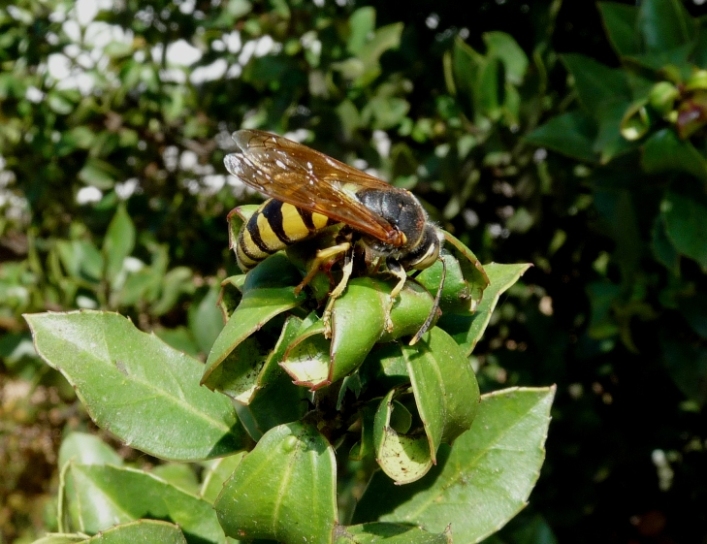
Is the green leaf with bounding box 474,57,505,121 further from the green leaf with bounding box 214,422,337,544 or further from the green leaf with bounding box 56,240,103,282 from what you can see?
the green leaf with bounding box 214,422,337,544

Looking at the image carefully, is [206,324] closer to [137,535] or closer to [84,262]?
[84,262]

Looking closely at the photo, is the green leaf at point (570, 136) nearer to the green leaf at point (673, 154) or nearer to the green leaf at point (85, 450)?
the green leaf at point (673, 154)

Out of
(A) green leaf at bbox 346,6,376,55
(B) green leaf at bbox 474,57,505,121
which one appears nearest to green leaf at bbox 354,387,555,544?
(B) green leaf at bbox 474,57,505,121

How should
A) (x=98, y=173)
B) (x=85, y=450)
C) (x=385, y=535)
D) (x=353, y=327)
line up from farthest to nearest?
(x=98, y=173) → (x=85, y=450) → (x=385, y=535) → (x=353, y=327)

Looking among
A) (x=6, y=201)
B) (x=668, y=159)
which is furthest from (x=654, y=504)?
(x=6, y=201)

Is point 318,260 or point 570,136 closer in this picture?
point 318,260

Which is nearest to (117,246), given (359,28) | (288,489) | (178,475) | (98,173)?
(98,173)

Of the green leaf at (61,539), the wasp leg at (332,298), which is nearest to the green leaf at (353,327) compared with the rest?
the wasp leg at (332,298)
